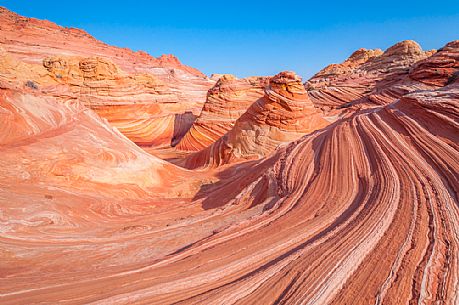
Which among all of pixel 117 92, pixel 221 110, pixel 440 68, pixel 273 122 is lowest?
pixel 273 122

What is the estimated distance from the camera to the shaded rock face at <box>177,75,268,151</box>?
18.8m

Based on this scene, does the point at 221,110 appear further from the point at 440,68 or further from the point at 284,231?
the point at 284,231

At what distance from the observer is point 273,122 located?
12.7m

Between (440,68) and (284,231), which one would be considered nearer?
(284,231)

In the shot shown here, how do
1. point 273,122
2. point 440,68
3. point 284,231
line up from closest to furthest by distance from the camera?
point 284,231 < point 273,122 < point 440,68

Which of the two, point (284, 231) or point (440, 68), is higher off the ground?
point (440, 68)

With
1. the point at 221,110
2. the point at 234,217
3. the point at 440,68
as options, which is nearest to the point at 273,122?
the point at 221,110

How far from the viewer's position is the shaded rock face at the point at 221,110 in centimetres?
1881

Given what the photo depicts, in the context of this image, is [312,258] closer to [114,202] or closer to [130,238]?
[130,238]

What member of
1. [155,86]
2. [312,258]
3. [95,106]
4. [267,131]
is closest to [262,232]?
[312,258]

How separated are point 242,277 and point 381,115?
5.63 metres

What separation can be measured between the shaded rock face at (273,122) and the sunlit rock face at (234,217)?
7.99ft

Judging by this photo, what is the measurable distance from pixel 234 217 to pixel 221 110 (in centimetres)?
1502

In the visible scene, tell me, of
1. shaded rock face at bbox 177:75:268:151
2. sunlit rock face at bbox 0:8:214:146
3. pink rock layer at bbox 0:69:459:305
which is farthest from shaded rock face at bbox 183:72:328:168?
sunlit rock face at bbox 0:8:214:146
